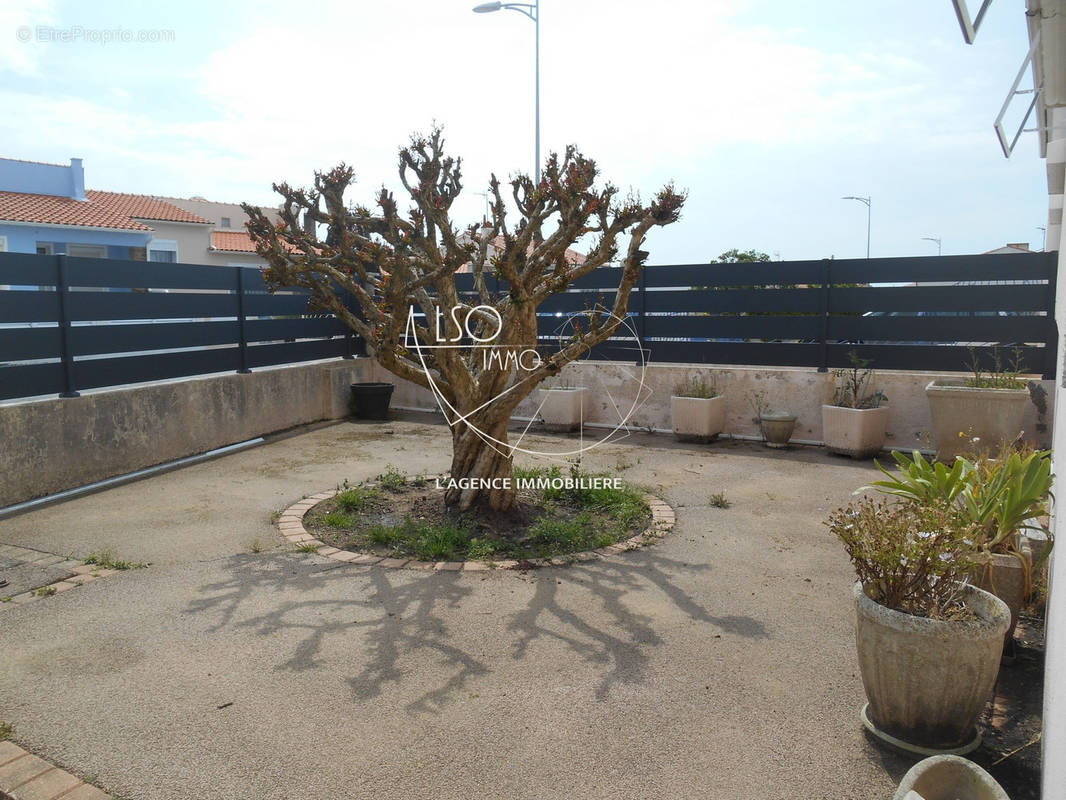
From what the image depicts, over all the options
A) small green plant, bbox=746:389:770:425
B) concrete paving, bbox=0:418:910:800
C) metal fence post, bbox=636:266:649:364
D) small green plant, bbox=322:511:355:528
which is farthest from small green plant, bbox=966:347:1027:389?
small green plant, bbox=322:511:355:528

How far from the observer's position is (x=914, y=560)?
Result: 9.39ft

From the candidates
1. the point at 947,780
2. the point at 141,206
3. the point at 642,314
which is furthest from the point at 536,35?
the point at 141,206

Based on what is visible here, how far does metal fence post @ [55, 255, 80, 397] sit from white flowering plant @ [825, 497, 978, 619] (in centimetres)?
656

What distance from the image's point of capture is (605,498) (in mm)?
6168

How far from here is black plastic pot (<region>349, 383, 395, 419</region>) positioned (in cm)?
1043

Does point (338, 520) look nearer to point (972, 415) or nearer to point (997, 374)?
point (972, 415)

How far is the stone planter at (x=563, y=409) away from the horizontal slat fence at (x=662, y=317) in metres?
0.98

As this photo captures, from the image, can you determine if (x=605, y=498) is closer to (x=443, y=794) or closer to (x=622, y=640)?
(x=622, y=640)

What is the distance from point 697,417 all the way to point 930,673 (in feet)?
20.1

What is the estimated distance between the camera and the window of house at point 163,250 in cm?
3167

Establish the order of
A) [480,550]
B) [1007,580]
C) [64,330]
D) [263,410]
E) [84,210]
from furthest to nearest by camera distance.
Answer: [84,210] → [263,410] → [64,330] → [480,550] → [1007,580]

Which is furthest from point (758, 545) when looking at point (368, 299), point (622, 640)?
point (368, 299)

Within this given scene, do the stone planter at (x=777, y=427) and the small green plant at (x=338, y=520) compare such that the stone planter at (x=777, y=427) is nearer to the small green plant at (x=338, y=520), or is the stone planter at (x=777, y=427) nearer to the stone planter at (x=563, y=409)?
the stone planter at (x=563, y=409)

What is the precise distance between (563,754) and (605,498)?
3.43m
